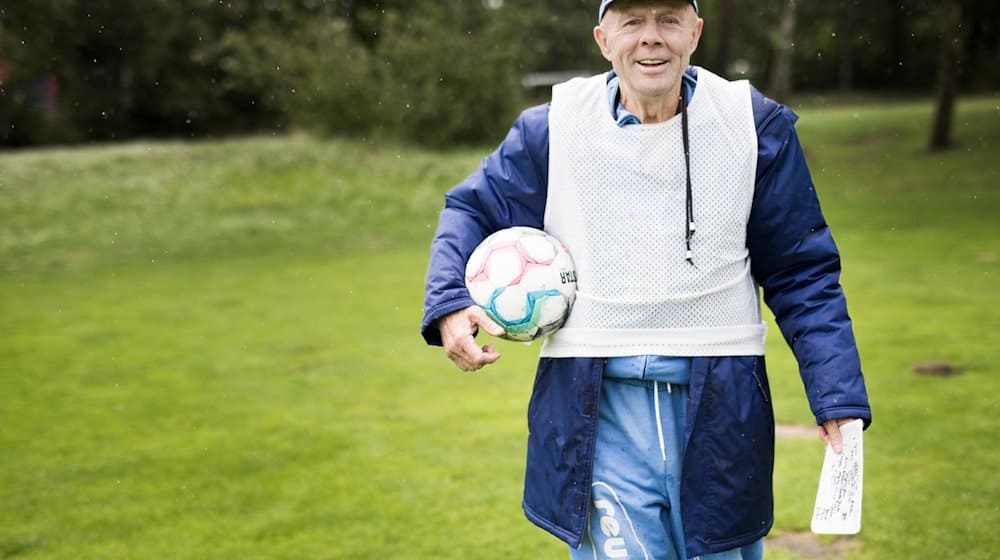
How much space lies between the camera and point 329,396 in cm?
854

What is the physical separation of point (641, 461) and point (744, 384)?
14.0 inches

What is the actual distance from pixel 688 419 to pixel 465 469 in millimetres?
3730

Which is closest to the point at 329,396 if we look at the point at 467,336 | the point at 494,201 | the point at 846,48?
the point at 494,201

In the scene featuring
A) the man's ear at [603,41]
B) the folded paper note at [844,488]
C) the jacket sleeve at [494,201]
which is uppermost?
the man's ear at [603,41]

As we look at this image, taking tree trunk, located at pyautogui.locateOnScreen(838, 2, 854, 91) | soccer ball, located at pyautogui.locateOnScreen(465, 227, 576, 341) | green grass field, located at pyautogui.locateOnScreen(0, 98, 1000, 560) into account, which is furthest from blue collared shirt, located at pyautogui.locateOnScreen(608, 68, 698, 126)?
tree trunk, located at pyautogui.locateOnScreen(838, 2, 854, 91)

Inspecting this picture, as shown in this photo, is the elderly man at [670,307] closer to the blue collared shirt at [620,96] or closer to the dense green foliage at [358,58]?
the blue collared shirt at [620,96]

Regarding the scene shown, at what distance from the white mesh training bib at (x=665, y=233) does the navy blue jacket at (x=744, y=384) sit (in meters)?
0.06

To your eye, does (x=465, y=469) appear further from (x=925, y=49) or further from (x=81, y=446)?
(x=925, y=49)

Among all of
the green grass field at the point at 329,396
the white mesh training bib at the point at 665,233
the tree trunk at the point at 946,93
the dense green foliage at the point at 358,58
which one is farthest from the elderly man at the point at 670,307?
the dense green foliage at the point at 358,58


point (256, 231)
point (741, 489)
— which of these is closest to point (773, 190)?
point (741, 489)

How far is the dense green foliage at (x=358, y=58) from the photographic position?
25.6 m

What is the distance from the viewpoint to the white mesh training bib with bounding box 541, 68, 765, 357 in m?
3.23

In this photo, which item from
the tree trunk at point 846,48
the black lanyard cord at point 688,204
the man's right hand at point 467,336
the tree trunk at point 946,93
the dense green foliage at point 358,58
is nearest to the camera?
the man's right hand at point 467,336

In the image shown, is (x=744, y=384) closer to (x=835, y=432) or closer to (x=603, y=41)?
(x=835, y=432)
